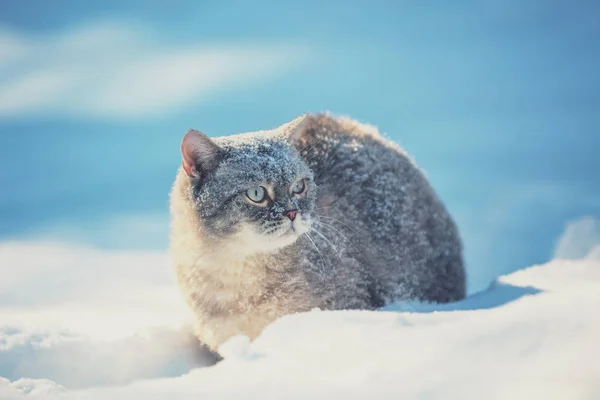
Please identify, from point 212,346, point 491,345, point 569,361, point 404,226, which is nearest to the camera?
point 569,361

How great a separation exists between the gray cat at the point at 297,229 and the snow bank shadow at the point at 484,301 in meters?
0.23

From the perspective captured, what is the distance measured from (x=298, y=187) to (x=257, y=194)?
33cm

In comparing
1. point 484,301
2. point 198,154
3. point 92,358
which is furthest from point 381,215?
point 92,358

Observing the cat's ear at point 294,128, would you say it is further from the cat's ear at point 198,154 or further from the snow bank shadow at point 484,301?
the snow bank shadow at point 484,301

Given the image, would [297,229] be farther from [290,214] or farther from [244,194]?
[244,194]

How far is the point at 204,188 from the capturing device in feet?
13.5

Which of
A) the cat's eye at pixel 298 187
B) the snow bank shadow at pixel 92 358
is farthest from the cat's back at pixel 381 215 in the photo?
the snow bank shadow at pixel 92 358

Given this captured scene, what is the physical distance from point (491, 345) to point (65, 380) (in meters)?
2.59

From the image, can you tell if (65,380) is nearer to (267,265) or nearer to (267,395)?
(267,265)

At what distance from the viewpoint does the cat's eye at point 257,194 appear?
4.03m

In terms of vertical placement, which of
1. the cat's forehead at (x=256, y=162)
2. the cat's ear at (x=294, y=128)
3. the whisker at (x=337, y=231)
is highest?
the cat's ear at (x=294, y=128)

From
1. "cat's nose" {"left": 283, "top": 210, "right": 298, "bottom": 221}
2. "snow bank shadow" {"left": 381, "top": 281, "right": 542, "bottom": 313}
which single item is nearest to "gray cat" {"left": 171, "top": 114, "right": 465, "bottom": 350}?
"cat's nose" {"left": 283, "top": 210, "right": 298, "bottom": 221}

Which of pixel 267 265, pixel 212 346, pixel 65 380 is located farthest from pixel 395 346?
pixel 65 380

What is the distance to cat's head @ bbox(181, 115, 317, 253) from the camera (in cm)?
397
